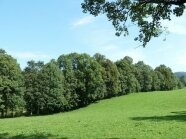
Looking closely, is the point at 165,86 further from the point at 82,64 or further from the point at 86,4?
the point at 86,4

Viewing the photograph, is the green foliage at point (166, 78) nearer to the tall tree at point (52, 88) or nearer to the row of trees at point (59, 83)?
the row of trees at point (59, 83)

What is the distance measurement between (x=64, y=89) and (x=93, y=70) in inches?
388

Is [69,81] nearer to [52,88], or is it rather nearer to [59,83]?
[59,83]

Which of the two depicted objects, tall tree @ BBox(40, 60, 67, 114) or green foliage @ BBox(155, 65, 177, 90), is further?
green foliage @ BBox(155, 65, 177, 90)

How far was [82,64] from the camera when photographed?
104m

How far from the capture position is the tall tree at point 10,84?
87562 millimetres

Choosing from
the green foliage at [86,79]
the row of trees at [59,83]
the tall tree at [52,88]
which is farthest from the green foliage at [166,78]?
the tall tree at [52,88]

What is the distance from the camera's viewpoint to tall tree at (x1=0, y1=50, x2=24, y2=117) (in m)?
87.6

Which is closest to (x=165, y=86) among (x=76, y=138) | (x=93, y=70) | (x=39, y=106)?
Answer: (x=93, y=70)

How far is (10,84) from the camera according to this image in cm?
8825

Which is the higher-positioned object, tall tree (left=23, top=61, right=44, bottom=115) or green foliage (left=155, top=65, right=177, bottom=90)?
green foliage (left=155, top=65, right=177, bottom=90)

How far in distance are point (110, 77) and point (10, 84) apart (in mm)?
31491

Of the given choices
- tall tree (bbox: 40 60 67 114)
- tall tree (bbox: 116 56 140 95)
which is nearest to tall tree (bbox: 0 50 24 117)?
tall tree (bbox: 40 60 67 114)

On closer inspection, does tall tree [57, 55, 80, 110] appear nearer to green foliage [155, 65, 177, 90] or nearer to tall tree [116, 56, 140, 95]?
tall tree [116, 56, 140, 95]
